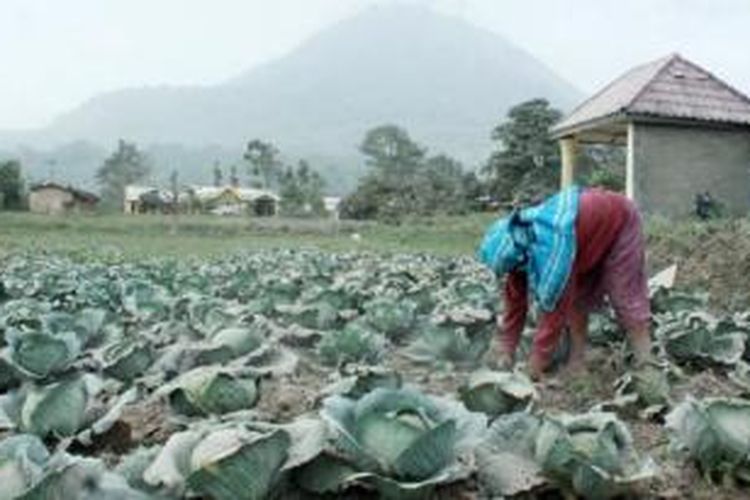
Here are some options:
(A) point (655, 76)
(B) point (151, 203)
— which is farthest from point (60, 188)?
(A) point (655, 76)

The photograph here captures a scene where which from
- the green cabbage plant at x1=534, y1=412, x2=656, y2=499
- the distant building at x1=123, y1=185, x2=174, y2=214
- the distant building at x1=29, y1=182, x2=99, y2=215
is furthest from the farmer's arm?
the distant building at x1=29, y1=182, x2=99, y2=215

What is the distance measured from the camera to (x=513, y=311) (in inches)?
254

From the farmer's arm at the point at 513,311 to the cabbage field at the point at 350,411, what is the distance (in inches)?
5.5

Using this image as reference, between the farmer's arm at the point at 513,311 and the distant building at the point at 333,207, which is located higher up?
the farmer's arm at the point at 513,311

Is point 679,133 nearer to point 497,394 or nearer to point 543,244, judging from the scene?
point 543,244

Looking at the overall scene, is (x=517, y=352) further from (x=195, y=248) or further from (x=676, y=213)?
(x=195, y=248)

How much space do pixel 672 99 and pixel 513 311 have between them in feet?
64.9

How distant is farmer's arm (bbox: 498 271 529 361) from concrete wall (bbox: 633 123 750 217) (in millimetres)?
18481

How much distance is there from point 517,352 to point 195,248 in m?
20.5

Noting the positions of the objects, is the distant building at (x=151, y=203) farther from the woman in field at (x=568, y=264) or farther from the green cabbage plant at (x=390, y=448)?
the green cabbage plant at (x=390, y=448)

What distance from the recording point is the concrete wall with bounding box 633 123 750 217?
2470cm

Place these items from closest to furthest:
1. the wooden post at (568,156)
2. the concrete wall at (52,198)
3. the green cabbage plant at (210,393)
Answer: the green cabbage plant at (210,393) < the wooden post at (568,156) < the concrete wall at (52,198)

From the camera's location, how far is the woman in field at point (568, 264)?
5.98 m

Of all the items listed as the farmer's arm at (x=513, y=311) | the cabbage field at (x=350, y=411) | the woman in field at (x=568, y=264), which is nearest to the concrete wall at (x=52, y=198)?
the cabbage field at (x=350, y=411)
